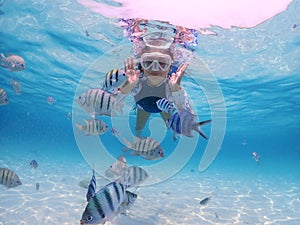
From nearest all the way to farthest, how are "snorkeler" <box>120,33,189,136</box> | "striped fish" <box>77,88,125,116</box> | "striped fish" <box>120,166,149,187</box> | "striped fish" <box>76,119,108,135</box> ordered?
1. "striped fish" <box>77,88,125,116</box>
2. "striped fish" <box>120,166,149,187</box>
3. "striped fish" <box>76,119,108,135</box>
4. "snorkeler" <box>120,33,189,136</box>

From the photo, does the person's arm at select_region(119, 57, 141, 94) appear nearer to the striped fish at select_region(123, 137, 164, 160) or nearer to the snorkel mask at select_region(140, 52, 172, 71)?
the snorkel mask at select_region(140, 52, 172, 71)

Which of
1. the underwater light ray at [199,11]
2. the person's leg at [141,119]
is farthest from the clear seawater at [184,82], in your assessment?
the person's leg at [141,119]

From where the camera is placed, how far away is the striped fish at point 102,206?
8.96ft

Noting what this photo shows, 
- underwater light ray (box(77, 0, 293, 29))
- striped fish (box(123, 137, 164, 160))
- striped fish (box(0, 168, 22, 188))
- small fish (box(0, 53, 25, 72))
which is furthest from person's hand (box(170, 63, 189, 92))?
small fish (box(0, 53, 25, 72))

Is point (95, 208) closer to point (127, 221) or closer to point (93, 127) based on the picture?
point (93, 127)

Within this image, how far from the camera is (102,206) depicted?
2787 mm

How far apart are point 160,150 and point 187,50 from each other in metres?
8.68

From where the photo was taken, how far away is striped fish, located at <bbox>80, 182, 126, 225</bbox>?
2730 millimetres

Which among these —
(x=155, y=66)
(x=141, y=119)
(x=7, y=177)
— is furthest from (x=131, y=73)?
(x=7, y=177)

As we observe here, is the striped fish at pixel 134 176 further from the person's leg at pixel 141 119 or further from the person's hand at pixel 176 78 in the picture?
the person's leg at pixel 141 119

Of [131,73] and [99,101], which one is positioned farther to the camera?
[131,73]

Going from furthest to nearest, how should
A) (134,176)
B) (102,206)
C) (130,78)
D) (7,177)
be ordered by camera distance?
(130,78) → (7,177) → (134,176) → (102,206)

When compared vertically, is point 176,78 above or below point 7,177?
above

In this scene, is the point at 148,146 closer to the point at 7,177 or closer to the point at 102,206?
the point at 102,206
